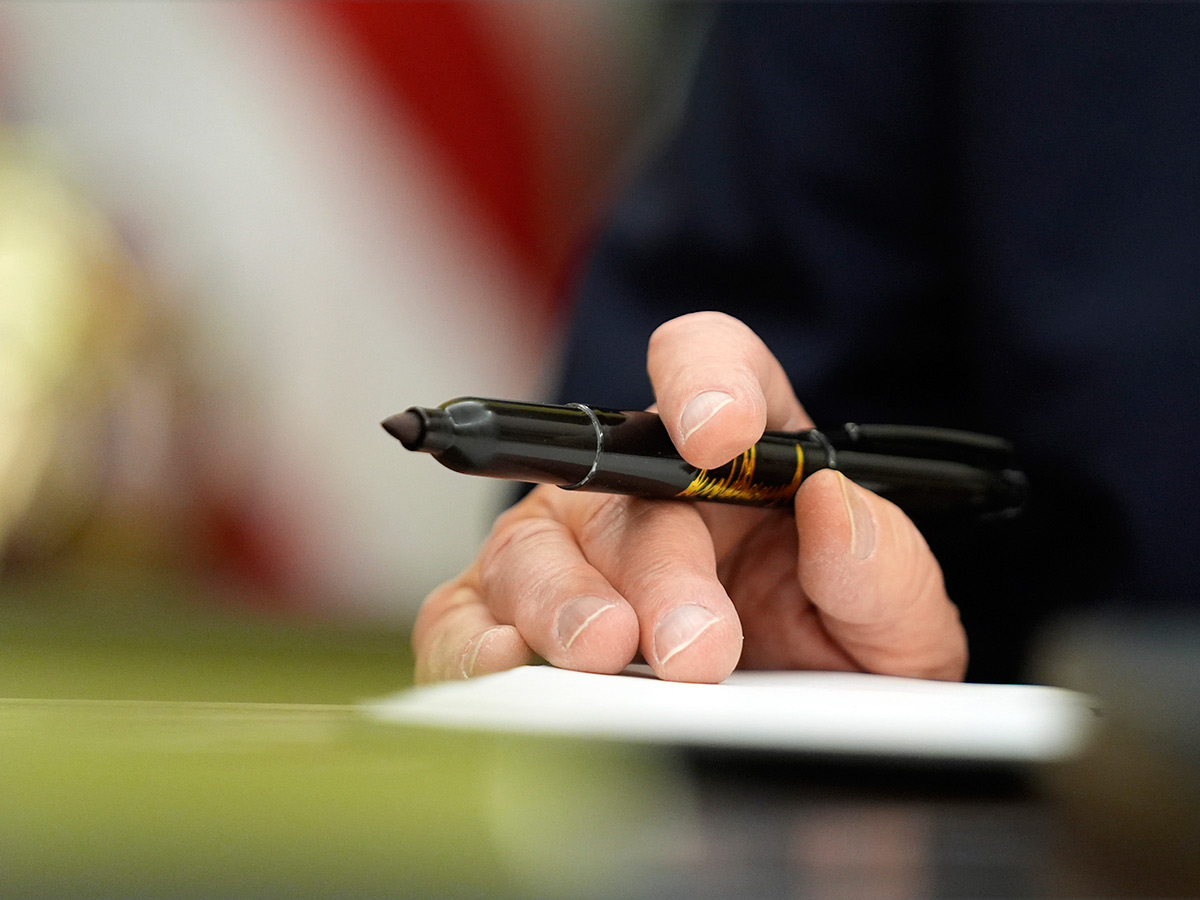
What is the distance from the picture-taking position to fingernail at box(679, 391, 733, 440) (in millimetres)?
281

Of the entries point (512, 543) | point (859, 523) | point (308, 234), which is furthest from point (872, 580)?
point (308, 234)

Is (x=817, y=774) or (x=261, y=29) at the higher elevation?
(x=261, y=29)

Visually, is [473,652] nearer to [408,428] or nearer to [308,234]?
[408,428]

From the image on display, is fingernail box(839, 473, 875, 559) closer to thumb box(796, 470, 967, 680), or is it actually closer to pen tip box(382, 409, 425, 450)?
thumb box(796, 470, 967, 680)

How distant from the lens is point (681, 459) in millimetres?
291

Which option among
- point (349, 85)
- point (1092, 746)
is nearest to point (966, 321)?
point (1092, 746)

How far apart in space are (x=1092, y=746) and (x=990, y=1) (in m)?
0.36

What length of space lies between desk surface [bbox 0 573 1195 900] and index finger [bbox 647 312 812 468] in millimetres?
124

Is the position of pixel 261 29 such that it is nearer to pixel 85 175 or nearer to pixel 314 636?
pixel 85 175

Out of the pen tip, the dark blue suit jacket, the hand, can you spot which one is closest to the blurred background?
the dark blue suit jacket

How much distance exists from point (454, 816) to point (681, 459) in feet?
0.55

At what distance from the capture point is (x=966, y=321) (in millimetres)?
505

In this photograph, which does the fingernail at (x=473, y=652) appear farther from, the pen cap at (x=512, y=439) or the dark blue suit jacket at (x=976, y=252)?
the dark blue suit jacket at (x=976, y=252)

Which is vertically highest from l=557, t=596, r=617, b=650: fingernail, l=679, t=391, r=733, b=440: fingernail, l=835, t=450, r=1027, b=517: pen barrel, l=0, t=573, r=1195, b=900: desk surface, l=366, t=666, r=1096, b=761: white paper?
l=679, t=391, r=733, b=440: fingernail
